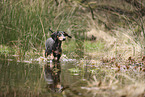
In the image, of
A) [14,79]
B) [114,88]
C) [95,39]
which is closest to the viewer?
[114,88]

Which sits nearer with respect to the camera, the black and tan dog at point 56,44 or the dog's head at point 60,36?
the dog's head at point 60,36

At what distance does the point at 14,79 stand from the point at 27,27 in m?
4.54

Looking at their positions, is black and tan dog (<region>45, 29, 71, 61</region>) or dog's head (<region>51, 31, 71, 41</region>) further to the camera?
black and tan dog (<region>45, 29, 71, 61</region>)

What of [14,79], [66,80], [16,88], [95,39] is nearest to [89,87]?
[66,80]

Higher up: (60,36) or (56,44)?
(60,36)

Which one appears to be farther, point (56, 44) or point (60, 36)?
point (56, 44)

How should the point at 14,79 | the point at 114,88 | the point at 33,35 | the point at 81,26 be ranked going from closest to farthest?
1. the point at 114,88
2. the point at 14,79
3. the point at 33,35
4. the point at 81,26

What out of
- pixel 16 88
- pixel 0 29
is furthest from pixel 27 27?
pixel 16 88

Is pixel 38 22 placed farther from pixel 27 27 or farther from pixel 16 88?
pixel 16 88

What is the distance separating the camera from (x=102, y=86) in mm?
3365

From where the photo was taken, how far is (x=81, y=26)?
10688mm

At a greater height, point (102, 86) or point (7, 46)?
point (7, 46)

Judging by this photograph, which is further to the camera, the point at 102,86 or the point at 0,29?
the point at 0,29

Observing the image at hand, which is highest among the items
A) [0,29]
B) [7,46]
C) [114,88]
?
[0,29]
